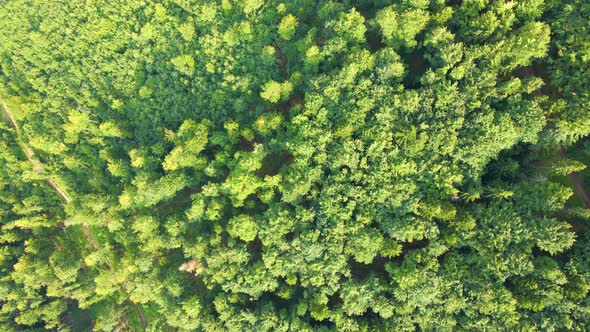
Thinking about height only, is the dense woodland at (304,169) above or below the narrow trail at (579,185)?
above

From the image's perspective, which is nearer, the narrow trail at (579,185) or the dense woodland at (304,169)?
the dense woodland at (304,169)

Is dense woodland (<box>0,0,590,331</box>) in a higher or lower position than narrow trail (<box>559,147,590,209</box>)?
higher

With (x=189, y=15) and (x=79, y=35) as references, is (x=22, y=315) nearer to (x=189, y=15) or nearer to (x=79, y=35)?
(x=79, y=35)

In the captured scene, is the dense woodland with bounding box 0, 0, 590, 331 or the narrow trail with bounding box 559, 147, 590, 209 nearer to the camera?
the dense woodland with bounding box 0, 0, 590, 331

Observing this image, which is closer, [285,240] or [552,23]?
[552,23]

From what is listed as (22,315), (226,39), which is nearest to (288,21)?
(226,39)
